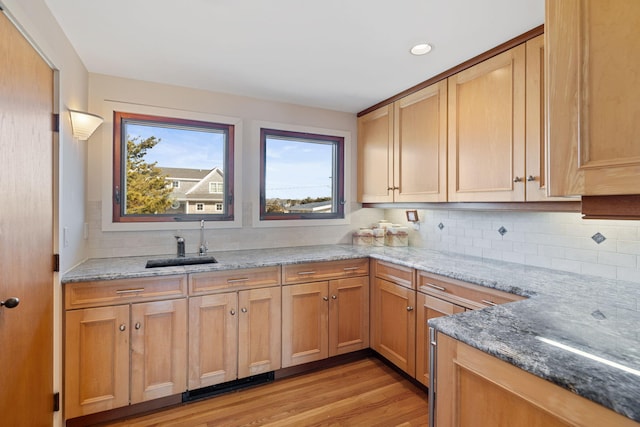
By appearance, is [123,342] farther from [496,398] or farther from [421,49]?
[421,49]

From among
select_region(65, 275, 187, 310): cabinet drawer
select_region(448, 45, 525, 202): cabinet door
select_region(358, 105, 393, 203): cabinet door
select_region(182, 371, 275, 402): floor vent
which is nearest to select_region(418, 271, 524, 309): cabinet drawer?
select_region(448, 45, 525, 202): cabinet door

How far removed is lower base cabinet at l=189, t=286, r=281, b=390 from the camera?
→ 7.16 feet

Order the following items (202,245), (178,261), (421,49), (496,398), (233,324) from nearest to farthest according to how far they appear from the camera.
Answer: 1. (496,398)
2. (421,49)
3. (233,324)
4. (178,261)
5. (202,245)

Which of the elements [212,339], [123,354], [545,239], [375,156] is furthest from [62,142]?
[545,239]

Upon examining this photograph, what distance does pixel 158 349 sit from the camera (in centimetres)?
208

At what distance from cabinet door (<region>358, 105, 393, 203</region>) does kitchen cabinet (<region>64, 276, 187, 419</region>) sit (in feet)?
6.35

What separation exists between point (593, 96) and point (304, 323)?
→ 2.25 meters

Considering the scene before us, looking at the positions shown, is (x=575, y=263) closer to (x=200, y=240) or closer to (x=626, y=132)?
→ (x=626, y=132)

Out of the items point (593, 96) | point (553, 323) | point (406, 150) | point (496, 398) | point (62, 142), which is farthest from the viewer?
point (406, 150)

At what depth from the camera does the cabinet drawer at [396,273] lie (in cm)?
237

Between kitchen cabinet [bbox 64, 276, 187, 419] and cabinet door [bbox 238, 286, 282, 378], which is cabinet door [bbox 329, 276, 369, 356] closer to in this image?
cabinet door [bbox 238, 286, 282, 378]

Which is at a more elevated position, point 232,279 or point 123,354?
point 232,279

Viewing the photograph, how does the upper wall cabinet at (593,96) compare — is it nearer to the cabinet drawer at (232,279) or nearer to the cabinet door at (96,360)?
the cabinet drawer at (232,279)

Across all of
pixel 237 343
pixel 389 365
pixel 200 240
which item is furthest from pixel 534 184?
pixel 200 240
